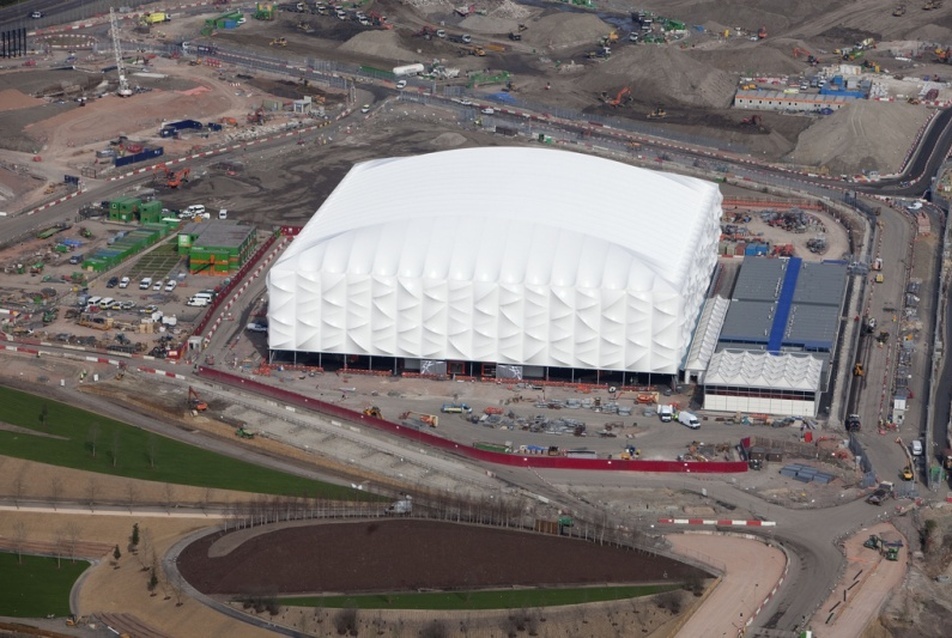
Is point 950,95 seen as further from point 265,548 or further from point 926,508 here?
point 265,548

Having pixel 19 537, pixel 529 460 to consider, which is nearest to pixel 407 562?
pixel 529 460

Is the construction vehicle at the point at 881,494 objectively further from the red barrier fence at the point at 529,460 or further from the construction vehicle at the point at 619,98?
the construction vehicle at the point at 619,98

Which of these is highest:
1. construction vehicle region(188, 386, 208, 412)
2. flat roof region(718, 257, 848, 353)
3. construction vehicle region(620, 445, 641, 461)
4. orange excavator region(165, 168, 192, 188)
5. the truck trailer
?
flat roof region(718, 257, 848, 353)

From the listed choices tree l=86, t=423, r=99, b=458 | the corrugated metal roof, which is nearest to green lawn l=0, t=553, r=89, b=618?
tree l=86, t=423, r=99, b=458

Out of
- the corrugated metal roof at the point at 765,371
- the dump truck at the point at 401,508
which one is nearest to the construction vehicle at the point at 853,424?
the corrugated metal roof at the point at 765,371

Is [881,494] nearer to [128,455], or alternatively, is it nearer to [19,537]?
[128,455]

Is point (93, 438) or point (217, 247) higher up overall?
point (93, 438)

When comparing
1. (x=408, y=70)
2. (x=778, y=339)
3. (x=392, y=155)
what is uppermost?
(x=778, y=339)

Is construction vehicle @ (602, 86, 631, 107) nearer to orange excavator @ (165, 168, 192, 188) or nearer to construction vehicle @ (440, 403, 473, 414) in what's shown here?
orange excavator @ (165, 168, 192, 188)
